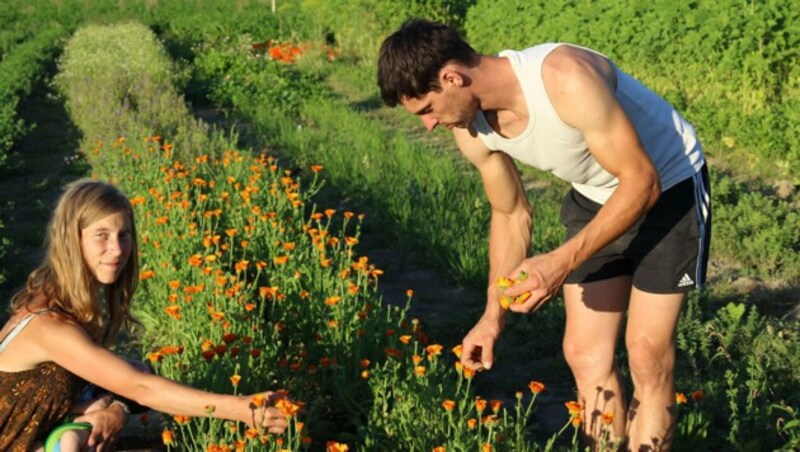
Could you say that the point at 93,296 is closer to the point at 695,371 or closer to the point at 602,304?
the point at 602,304

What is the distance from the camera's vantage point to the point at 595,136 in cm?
295

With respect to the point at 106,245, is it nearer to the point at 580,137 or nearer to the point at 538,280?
the point at 538,280

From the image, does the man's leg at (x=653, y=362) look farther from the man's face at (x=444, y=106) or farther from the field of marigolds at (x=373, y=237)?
the man's face at (x=444, y=106)

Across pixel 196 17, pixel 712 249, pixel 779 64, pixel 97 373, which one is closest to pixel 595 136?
pixel 97 373

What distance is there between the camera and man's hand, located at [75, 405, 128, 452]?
3.37 m

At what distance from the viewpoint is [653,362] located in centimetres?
336

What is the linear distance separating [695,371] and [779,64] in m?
5.87

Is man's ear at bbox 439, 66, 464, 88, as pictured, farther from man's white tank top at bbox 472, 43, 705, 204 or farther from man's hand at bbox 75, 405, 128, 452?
man's hand at bbox 75, 405, 128, 452

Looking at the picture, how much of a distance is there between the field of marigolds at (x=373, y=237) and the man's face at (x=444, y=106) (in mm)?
772

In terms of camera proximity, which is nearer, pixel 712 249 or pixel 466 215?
pixel 712 249

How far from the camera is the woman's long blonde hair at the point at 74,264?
341 centimetres

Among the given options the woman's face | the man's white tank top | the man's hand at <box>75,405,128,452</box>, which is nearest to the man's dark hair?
the man's white tank top

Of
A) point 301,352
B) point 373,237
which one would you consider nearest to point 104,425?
point 301,352

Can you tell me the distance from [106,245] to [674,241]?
1.84 meters
